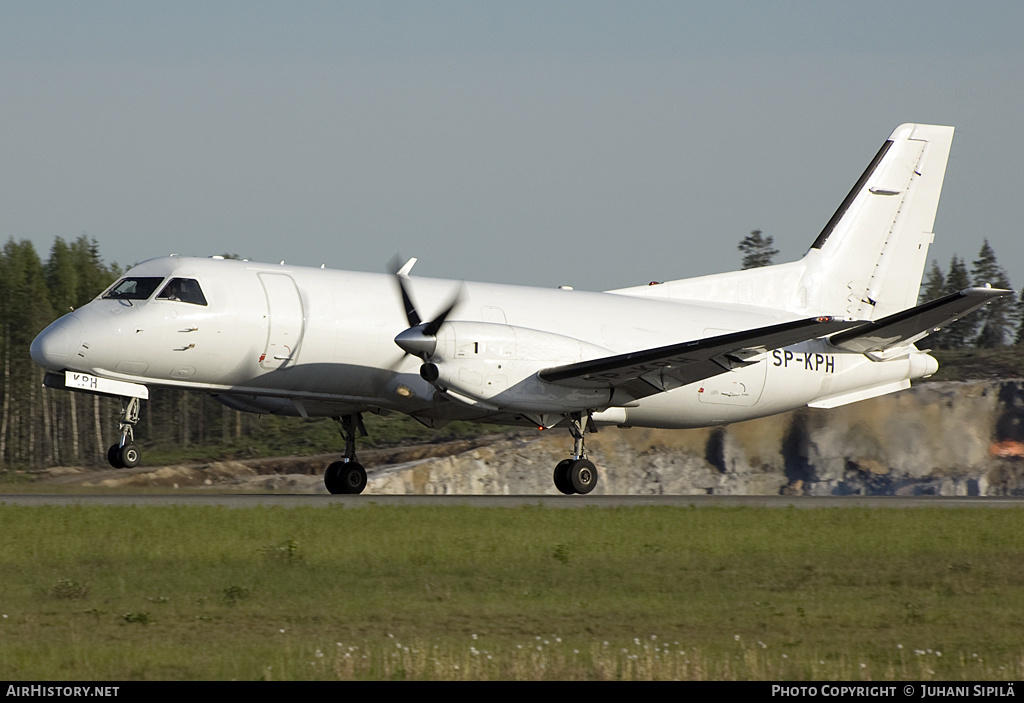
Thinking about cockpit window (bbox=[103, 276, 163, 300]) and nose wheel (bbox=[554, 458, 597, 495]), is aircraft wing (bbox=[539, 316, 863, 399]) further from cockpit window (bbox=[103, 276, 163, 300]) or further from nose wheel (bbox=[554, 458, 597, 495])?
cockpit window (bbox=[103, 276, 163, 300])

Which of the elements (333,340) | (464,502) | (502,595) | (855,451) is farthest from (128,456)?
(855,451)

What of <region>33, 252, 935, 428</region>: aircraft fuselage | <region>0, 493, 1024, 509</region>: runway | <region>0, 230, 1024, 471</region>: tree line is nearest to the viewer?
<region>0, 493, 1024, 509</region>: runway

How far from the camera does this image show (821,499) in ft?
72.9

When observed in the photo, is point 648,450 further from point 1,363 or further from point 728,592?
point 1,363

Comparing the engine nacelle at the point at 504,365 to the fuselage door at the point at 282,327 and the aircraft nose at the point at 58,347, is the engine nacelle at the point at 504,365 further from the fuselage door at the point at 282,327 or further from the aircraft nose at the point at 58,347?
the aircraft nose at the point at 58,347

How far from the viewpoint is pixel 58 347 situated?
733 inches

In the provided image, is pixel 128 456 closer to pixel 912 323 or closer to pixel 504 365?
pixel 504 365

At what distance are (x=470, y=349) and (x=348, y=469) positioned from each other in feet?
14.5

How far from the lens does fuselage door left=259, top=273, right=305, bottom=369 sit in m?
19.8

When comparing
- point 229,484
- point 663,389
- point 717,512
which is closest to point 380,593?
point 717,512

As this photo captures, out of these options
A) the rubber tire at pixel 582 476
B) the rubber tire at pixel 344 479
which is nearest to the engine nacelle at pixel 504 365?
the rubber tire at pixel 582 476

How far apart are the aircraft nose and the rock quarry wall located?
47.2 feet

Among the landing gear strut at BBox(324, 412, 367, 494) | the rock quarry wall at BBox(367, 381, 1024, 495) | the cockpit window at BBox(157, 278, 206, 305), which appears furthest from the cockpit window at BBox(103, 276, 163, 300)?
the rock quarry wall at BBox(367, 381, 1024, 495)

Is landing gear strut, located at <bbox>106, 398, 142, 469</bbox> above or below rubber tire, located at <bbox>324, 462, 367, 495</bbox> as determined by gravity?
above
